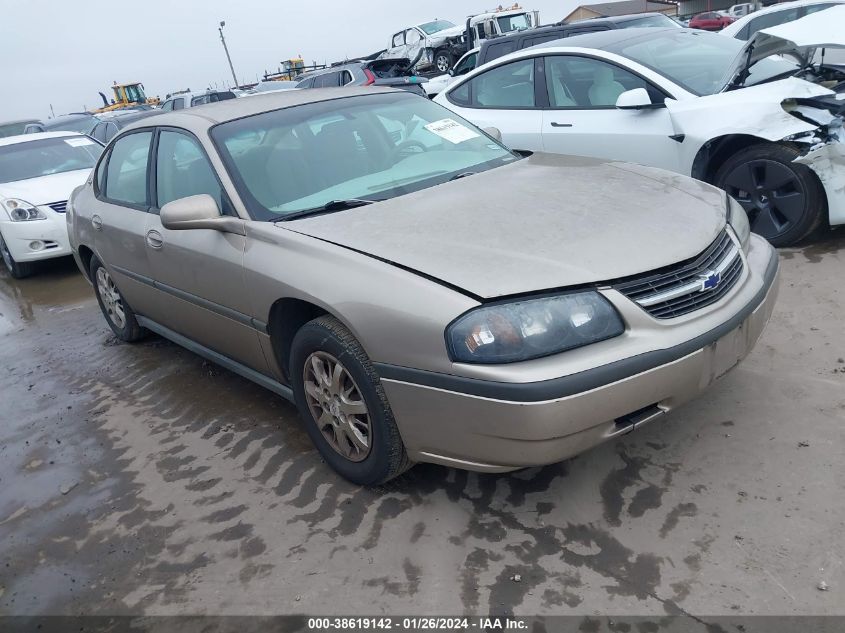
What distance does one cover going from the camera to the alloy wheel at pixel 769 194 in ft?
14.1

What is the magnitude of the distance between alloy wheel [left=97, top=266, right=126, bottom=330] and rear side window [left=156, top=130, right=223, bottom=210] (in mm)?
1239

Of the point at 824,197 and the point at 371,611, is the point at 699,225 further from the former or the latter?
the point at 824,197

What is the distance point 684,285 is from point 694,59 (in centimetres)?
361

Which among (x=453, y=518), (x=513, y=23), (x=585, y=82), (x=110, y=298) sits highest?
(x=513, y=23)

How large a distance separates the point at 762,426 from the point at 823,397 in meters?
0.35

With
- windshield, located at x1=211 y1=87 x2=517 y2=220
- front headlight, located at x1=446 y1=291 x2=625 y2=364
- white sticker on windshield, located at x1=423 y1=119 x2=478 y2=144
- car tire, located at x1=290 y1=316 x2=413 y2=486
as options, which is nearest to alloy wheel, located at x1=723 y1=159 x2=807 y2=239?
windshield, located at x1=211 y1=87 x2=517 y2=220

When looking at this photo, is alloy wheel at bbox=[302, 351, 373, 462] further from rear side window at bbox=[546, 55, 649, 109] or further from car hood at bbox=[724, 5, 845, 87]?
car hood at bbox=[724, 5, 845, 87]

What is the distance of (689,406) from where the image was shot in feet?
10.0

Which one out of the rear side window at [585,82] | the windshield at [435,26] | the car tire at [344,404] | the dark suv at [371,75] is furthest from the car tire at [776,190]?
the windshield at [435,26]

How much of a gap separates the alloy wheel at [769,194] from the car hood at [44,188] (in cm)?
634

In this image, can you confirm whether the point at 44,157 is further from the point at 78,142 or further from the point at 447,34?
the point at 447,34

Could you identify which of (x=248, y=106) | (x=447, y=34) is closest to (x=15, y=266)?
(x=248, y=106)

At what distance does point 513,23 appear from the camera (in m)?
18.9

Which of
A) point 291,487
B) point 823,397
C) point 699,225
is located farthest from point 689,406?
point 291,487
